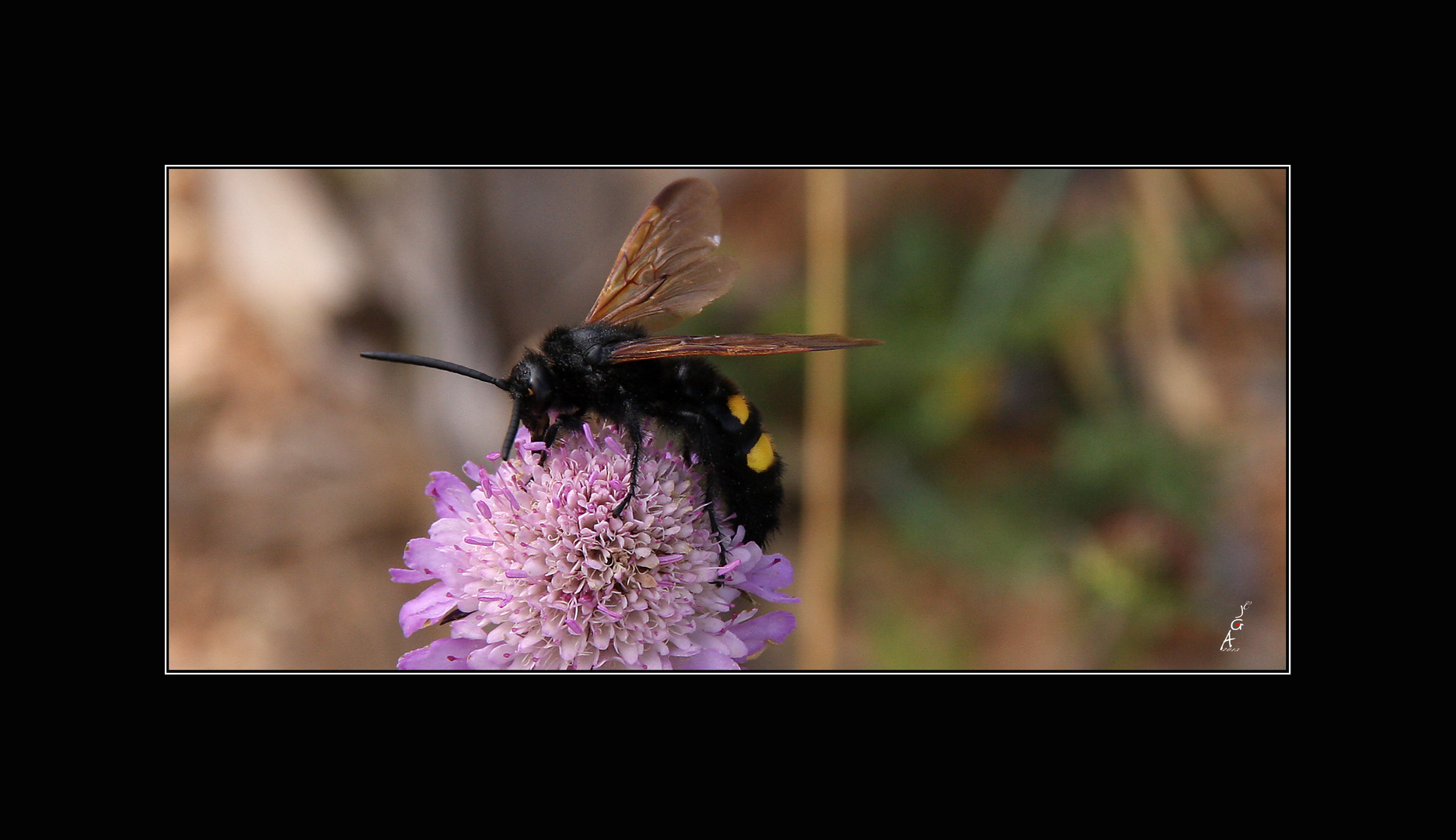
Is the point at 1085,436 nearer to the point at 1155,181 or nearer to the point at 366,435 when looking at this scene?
the point at 1155,181

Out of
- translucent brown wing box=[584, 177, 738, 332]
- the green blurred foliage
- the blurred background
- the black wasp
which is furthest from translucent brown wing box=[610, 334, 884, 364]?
the green blurred foliage

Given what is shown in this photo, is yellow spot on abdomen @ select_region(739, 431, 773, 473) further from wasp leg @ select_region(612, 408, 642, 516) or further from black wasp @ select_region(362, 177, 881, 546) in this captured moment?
wasp leg @ select_region(612, 408, 642, 516)

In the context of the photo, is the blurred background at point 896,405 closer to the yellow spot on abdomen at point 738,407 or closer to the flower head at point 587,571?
the flower head at point 587,571

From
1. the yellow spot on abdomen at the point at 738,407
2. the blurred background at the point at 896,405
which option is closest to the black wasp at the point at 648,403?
the yellow spot on abdomen at the point at 738,407

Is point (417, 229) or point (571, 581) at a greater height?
point (417, 229)

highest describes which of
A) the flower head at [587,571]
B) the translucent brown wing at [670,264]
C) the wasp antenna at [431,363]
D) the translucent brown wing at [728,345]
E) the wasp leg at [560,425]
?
the translucent brown wing at [670,264]

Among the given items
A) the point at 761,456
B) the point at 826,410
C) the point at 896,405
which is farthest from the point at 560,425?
the point at 896,405

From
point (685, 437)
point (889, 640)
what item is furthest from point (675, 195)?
point (889, 640)
